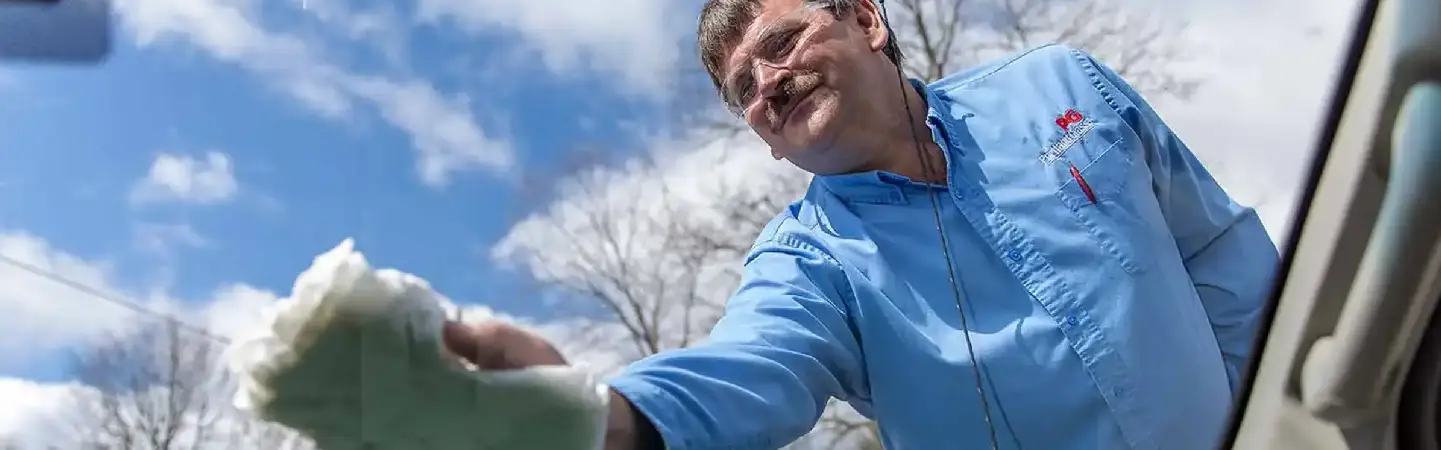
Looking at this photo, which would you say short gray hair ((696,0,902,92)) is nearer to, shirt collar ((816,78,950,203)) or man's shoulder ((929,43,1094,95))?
man's shoulder ((929,43,1094,95))

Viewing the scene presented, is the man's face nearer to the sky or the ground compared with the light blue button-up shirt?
nearer to the sky

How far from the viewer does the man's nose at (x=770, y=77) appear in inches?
73.6

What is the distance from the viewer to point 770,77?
6.20 ft

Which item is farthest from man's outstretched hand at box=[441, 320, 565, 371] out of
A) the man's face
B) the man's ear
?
the man's ear

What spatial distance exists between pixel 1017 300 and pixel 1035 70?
0.49 metres

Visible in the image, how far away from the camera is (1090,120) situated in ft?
5.92

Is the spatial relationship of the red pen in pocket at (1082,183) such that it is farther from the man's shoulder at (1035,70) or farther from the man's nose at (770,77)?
the man's nose at (770,77)

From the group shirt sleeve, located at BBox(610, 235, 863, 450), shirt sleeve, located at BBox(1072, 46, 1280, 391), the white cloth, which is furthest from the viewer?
shirt sleeve, located at BBox(1072, 46, 1280, 391)

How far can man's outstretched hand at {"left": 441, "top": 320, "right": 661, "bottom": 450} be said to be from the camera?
0.92 m

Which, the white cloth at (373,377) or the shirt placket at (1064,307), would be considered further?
the shirt placket at (1064,307)

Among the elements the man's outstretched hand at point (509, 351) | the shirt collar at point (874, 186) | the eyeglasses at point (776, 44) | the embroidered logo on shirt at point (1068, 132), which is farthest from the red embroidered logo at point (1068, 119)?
the man's outstretched hand at point (509, 351)

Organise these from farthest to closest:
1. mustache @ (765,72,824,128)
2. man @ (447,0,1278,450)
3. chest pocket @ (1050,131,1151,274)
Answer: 1. mustache @ (765,72,824,128)
2. chest pocket @ (1050,131,1151,274)
3. man @ (447,0,1278,450)

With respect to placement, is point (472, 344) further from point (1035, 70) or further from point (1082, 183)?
point (1035, 70)

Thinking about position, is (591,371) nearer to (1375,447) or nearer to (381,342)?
(381,342)
